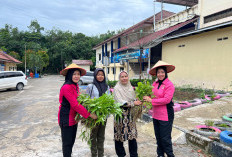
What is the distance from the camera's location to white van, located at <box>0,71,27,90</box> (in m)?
12.6

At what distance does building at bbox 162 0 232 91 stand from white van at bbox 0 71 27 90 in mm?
11700

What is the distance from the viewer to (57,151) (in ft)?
11.1

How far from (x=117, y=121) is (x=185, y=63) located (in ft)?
28.9

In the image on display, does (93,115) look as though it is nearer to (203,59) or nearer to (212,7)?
(203,59)

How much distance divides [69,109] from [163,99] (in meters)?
1.46

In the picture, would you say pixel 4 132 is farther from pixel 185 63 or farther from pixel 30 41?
pixel 30 41

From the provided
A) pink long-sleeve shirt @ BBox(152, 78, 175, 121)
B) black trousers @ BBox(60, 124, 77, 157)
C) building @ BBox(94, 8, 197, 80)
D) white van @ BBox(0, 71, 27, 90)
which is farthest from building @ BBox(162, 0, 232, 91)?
white van @ BBox(0, 71, 27, 90)

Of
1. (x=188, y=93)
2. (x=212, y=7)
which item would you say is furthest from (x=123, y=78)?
(x=212, y=7)

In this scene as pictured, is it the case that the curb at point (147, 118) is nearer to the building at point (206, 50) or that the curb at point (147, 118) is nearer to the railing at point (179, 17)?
the building at point (206, 50)

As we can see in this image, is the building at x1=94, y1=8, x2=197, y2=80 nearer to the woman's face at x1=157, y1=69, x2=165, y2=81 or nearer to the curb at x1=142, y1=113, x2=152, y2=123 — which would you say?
the curb at x1=142, y1=113, x2=152, y2=123

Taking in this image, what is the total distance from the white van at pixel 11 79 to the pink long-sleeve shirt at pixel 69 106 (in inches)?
498

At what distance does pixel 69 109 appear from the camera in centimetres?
247

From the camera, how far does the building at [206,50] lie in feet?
26.0

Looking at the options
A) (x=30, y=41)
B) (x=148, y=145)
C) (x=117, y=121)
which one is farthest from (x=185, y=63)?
(x=30, y=41)
